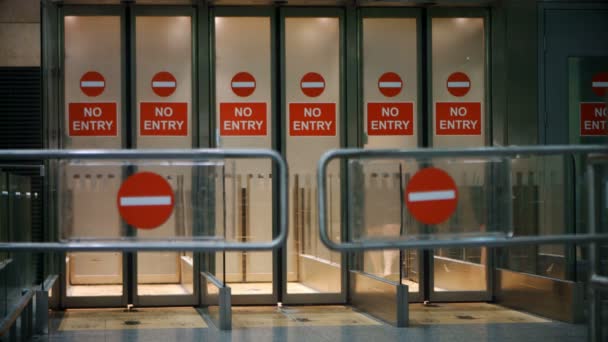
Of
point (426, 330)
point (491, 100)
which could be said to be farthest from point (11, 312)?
point (491, 100)

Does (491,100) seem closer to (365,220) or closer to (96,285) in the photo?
(96,285)

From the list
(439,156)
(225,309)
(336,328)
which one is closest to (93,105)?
(225,309)

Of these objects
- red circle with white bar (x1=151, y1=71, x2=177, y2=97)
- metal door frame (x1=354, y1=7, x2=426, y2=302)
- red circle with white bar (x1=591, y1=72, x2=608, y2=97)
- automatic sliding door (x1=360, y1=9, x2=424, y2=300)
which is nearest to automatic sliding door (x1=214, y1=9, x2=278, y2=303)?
red circle with white bar (x1=151, y1=71, x2=177, y2=97)

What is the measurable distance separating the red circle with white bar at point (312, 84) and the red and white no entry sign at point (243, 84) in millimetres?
550

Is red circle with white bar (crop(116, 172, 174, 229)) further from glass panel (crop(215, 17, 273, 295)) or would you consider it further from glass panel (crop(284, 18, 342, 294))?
glass panel (crop(284, 18, 342, 294))

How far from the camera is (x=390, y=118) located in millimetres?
10039

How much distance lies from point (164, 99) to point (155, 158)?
206 inches

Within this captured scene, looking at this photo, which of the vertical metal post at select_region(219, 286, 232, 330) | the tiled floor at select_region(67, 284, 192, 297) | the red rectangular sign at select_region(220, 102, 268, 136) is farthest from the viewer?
the red rectangular sign at select_region(220, 102, 268, 136)

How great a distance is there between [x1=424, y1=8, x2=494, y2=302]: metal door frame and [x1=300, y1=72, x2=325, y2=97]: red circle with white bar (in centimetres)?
118

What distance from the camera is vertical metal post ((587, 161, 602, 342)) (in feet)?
17.0

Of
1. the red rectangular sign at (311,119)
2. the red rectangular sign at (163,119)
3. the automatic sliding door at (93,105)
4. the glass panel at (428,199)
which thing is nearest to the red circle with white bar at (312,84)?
the red rectangular sign at (311,119)

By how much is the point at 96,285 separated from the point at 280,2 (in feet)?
11.9

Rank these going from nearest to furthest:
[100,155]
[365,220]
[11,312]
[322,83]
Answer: [100,155]
[365,220]
[11,312]
[322,83]

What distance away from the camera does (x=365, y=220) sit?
16.8 ft
